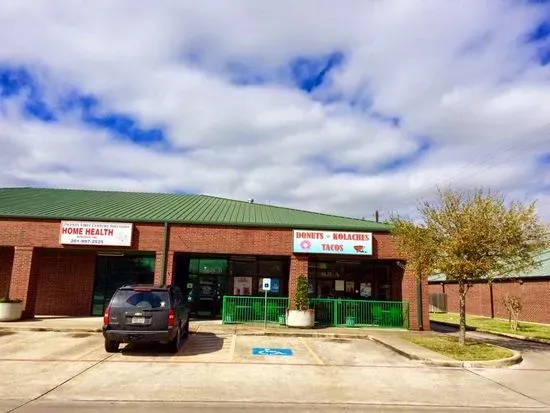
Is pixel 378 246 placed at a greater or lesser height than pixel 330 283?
greater

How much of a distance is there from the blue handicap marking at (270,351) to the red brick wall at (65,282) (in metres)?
12.3

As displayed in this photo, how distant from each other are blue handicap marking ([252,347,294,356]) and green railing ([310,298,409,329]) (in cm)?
694

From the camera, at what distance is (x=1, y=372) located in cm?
1019

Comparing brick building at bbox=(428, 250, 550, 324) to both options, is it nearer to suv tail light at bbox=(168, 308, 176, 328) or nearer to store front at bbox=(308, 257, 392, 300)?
store front at bbox=(308, 257, 392, 300)

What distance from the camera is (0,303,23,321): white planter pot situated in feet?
62.6

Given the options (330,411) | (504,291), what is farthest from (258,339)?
(504,291)

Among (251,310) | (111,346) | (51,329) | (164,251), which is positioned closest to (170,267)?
(164,251)

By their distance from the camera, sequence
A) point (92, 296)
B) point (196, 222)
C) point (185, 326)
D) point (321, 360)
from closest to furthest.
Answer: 1. point (321, 360)
2. point (185, 326)
3. point (196, 222)
4. point (92, 296)

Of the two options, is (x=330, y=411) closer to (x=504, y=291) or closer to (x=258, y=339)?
(x=258, y=339)

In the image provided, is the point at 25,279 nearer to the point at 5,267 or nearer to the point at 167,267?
the point at 5,267

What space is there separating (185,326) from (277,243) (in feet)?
22.3

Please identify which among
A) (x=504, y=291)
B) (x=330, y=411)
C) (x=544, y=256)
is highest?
(x=544, y=256)

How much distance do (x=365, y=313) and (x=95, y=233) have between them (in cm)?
1215

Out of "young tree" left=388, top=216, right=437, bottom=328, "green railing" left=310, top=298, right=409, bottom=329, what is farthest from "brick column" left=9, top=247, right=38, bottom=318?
"young tree" left=388, top=216, right=437, bottom=328
